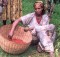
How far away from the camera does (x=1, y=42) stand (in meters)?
5.68

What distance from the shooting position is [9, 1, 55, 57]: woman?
5.77 meters

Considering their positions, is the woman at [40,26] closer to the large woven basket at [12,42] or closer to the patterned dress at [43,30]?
the patterned dress at [43,30]

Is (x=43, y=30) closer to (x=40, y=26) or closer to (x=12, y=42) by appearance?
(x=40, y=26)

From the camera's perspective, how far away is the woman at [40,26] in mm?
5773

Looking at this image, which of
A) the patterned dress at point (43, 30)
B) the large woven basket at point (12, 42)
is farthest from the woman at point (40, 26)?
the large woven basket at point (12, 42)

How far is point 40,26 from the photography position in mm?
5852

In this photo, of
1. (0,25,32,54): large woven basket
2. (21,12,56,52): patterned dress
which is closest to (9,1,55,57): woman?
(21,12,56,52): patterned dress

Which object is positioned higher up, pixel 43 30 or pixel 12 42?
pixel 43 30

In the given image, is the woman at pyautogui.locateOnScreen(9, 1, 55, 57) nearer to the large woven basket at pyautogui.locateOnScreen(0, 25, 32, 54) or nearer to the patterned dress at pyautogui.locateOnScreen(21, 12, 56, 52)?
the patterned dress at pyautogui.locateOnScreen(21, 12, 56, 52)

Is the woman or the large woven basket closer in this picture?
the large woven basket

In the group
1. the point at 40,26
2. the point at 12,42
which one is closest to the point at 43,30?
the point at 40,26

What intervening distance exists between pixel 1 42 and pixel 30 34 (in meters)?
0.64

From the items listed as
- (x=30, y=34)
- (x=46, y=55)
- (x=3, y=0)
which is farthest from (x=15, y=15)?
(x=46, y=55)

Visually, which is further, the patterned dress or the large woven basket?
the patterned dress
